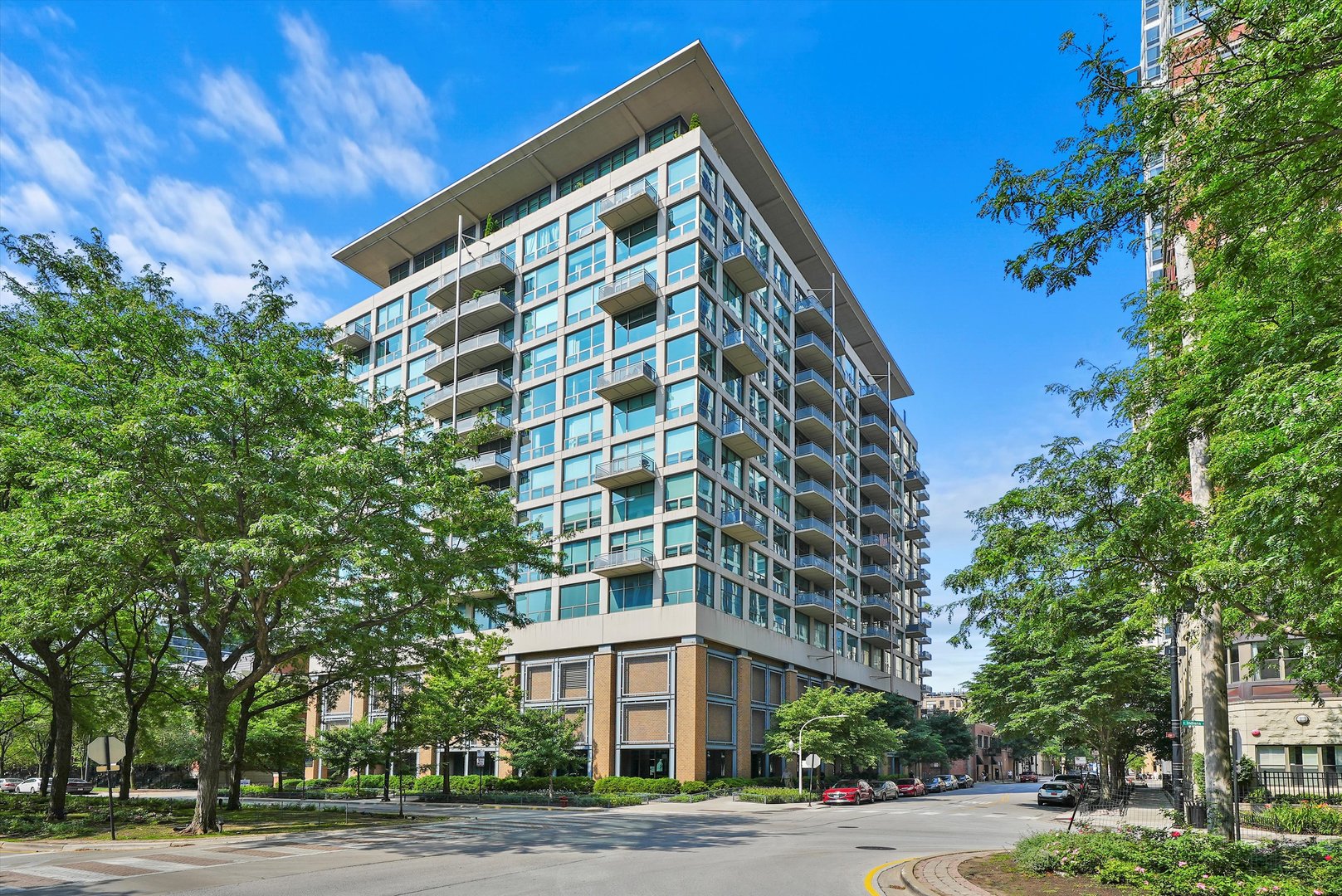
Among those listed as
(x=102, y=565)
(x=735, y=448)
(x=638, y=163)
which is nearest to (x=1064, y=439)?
(x=102, y=565)

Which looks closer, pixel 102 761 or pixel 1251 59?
pixel 1251 59

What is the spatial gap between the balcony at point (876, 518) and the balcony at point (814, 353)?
16654 millimetres

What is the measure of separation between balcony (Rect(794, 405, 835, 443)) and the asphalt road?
41.9 m

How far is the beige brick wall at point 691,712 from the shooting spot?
51.8m

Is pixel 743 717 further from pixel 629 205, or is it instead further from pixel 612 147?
pixel 612 147

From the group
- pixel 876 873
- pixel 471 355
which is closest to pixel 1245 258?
pixel 876 873

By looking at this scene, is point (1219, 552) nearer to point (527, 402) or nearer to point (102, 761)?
point (102, 761)

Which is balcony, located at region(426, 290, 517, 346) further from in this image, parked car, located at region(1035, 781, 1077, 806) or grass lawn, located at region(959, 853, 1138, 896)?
grass lawn, located at region(959, 853, 1138, 896)

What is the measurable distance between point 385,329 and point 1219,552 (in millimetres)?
71537

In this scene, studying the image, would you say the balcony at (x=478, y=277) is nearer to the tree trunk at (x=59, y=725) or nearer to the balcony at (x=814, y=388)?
the balcony at (x=814, y=388)

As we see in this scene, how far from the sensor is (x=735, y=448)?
60.2 meters

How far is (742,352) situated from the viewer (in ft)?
194

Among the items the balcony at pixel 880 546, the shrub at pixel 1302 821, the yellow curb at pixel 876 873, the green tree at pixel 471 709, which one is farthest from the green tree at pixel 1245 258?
the balcony at pixel 880 546

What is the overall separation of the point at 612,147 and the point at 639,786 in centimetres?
4066
